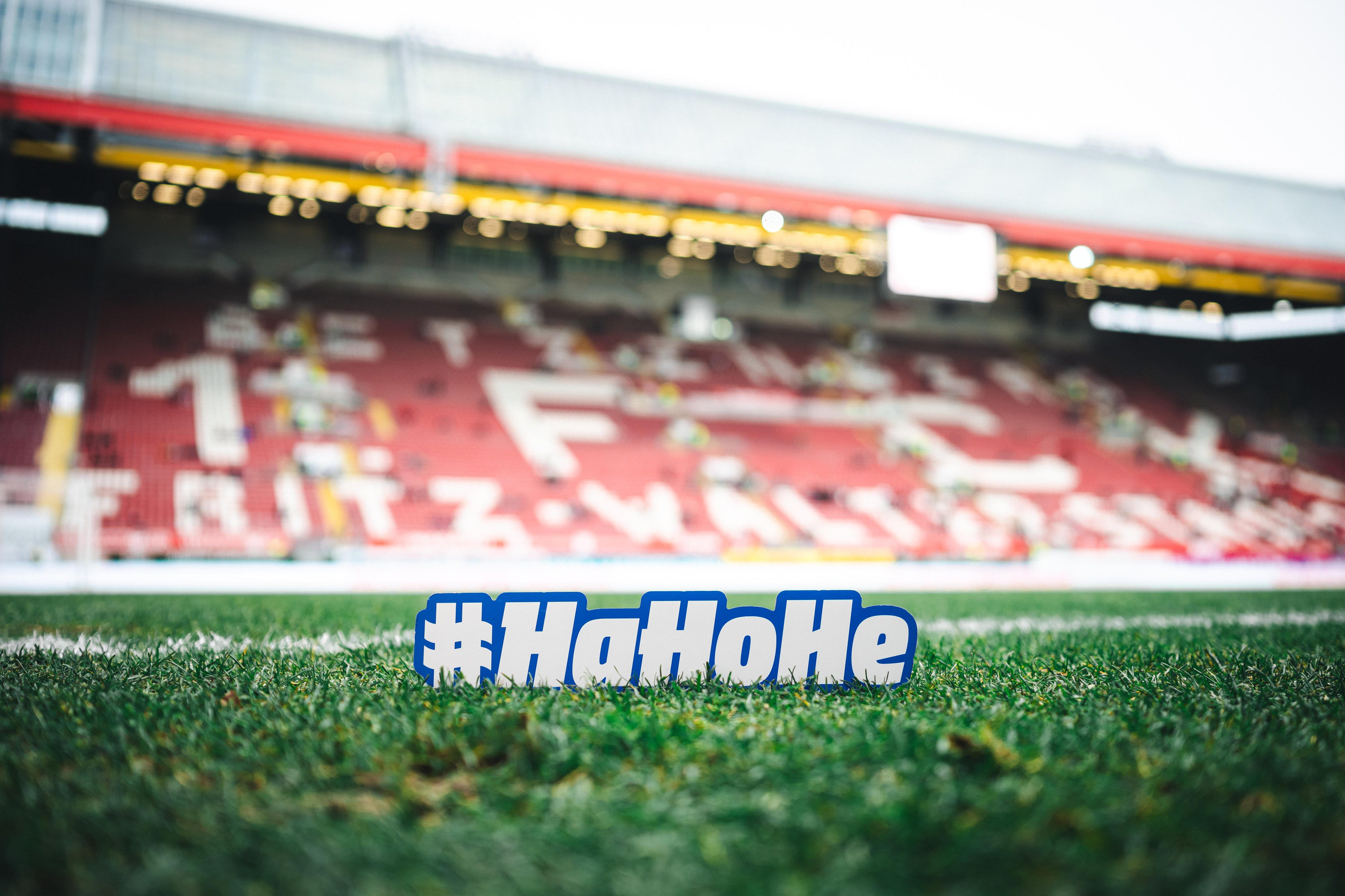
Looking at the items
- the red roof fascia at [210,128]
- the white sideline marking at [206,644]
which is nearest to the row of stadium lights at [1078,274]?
the red roof fascia at [210,128]

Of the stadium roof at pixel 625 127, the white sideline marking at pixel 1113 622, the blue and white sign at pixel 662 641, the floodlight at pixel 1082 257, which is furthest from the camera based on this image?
the floodlight at pixel 1082 257

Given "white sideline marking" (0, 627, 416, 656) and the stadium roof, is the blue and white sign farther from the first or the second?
the stadium roof

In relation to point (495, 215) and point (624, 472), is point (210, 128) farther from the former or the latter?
point (624, 472)

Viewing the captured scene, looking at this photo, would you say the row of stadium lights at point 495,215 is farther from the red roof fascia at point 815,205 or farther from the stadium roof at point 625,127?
the stadium roof at point 625,127

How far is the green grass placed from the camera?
1.57 m

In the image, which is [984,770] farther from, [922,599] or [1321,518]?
[1321,518]

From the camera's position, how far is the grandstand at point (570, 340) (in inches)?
537

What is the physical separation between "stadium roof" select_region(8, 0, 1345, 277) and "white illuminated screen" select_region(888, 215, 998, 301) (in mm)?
505

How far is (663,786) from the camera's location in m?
2.01

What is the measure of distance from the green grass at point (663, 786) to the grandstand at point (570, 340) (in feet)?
24.9

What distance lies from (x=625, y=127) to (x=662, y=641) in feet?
55.5

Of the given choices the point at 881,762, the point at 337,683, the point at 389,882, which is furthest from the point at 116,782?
→ the point at 881,762

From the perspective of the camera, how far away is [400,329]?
18922mm

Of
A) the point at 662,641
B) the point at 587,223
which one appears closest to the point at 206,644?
the point at 662,641
